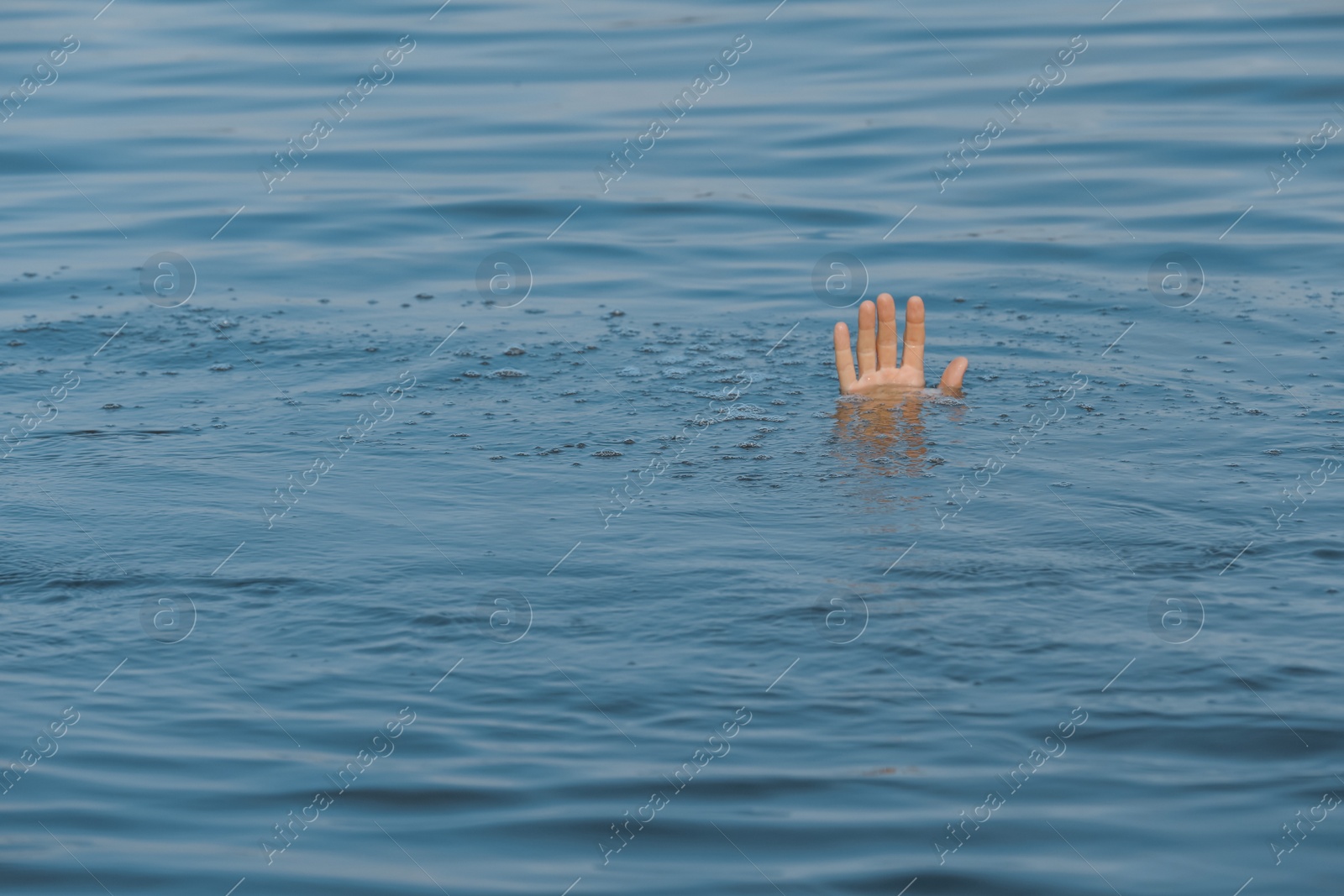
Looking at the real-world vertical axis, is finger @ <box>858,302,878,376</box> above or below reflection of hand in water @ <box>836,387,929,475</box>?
above

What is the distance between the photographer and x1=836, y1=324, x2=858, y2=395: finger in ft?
23.6

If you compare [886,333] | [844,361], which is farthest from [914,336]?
[844,361]

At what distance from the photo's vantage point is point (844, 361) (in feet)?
23.9

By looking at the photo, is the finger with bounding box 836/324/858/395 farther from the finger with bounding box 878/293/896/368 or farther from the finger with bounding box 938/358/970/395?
the finger with bounding box 938/358/970/395

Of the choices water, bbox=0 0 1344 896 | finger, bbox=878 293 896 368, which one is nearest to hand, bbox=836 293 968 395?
finger, bbox=878 293 896 368

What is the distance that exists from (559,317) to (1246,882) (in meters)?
5.75

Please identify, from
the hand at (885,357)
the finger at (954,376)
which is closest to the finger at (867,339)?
the hand at (885,357)

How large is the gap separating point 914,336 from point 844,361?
0.40 meters

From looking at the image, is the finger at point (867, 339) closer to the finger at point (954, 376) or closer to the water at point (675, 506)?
the water at point (675, 506)

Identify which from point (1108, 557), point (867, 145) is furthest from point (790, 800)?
point (867, 145)

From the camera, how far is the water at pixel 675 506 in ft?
13.2

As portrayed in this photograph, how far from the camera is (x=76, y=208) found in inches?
439

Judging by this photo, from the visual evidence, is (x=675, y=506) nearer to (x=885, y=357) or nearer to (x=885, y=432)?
(x=885, y=432)

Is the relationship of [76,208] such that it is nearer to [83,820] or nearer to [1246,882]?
[83,820]
